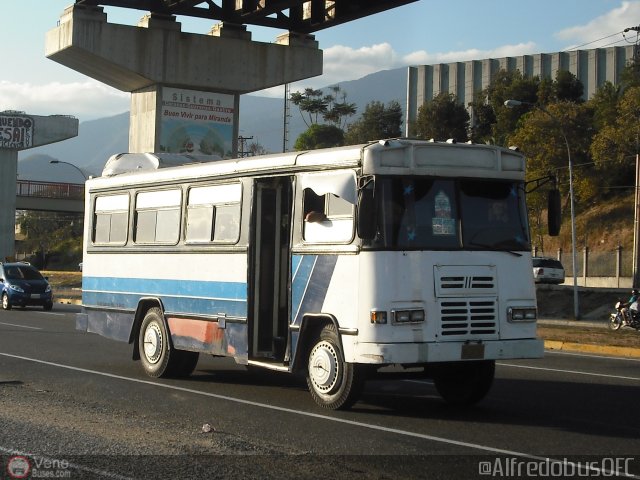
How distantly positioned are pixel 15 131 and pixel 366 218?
7253 cm

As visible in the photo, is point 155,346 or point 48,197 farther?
point 48,197

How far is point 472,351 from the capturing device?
10.9 m

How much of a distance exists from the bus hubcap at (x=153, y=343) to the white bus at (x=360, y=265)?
0.53 metres

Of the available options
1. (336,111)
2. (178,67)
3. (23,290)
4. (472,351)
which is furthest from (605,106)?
(472,351)

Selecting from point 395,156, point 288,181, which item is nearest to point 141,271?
point 288,181

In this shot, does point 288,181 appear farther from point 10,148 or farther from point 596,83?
point 596,83

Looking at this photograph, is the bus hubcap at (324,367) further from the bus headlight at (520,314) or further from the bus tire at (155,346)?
the bus tire at (155,346)

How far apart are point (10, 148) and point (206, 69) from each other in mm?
54174

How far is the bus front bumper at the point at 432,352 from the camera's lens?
1053 centimetres

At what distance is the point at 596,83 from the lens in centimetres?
9069

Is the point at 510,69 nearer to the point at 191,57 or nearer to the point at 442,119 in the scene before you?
the point at 442,119

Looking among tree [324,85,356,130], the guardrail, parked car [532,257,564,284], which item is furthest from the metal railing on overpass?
parked car [532,257,564,284]

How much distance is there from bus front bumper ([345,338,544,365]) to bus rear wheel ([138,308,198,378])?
4264 mm

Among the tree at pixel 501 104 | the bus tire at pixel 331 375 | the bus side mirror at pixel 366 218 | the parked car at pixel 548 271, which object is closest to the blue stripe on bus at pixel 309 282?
the bus tire at pixel 331 375
